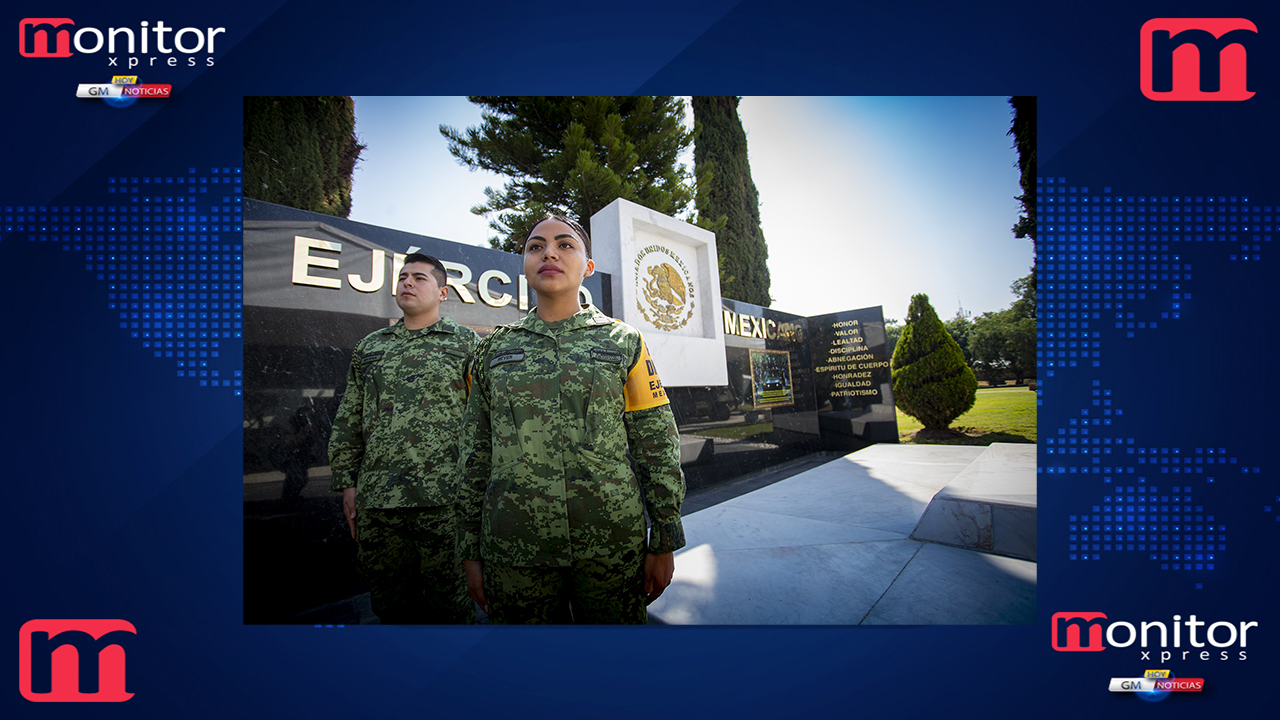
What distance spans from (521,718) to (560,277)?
158 centimetres

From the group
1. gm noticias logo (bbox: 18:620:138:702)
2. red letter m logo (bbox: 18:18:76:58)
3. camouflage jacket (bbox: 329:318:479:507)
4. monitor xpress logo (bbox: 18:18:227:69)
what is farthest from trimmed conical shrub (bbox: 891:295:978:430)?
red letter m logo (bbox: 18:18:76:58)

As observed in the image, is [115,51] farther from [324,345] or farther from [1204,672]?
[1204,672]

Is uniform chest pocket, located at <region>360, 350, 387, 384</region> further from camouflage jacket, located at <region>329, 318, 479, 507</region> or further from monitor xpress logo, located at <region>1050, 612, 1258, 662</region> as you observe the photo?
monitor xpress logo, located at <region>1050, 612, 1258, 662</region>

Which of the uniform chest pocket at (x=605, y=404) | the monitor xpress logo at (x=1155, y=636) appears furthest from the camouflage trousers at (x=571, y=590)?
the monitor xpress logo at (x=1155, y=636)

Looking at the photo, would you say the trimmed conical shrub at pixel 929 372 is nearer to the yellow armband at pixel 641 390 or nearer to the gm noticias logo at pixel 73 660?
the yellow armband at pixel 641 390

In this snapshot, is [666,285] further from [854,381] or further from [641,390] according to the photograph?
[641,390]

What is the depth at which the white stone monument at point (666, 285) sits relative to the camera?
14.8 ft

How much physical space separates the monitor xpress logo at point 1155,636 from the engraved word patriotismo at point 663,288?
3.72m

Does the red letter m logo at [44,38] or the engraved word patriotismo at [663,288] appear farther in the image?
the engraved word patriotismo at [663,288]

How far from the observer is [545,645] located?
62.1 inches

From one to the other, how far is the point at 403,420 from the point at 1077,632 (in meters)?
2.74

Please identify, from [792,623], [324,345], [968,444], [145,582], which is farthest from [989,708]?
[968,444]

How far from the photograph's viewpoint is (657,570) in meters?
1.42

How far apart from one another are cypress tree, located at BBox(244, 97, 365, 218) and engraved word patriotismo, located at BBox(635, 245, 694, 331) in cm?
410
